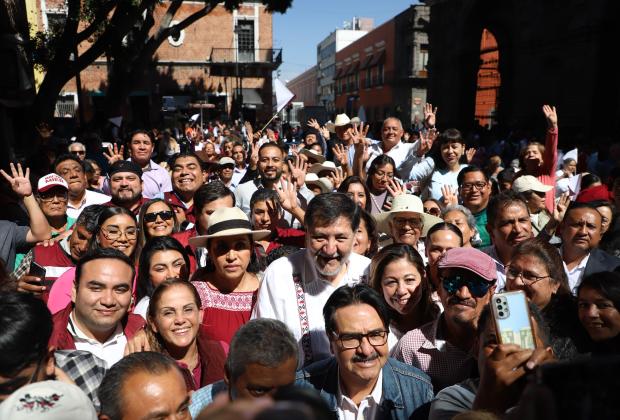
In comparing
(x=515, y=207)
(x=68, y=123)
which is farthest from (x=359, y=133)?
(x=68, y=123)

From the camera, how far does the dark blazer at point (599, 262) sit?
3.45 m

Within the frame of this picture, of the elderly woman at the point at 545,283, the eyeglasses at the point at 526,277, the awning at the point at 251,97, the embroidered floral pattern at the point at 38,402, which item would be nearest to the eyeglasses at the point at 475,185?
the elderly woman at the point at 545,283

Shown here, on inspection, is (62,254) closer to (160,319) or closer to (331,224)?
(160,319)

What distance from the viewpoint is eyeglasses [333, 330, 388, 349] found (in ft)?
7.45

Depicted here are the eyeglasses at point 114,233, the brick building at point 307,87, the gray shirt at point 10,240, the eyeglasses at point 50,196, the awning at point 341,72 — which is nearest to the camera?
the eyeglasses at point 114,233

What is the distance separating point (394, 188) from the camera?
495 centimetres

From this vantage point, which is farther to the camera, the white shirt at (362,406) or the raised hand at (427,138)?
the raised hand at (427,138)

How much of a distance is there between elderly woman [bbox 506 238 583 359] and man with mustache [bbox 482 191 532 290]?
21.0 inches

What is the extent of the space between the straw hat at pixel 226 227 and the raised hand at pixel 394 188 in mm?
1812

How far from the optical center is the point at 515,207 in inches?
142

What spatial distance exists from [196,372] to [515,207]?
2.50 meters

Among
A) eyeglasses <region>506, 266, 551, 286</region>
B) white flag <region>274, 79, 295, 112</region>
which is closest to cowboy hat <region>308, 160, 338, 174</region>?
eyeglasses <region>506, 266, 551, 286</region>

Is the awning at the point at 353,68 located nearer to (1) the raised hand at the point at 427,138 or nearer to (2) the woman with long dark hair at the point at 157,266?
(1) the raised hand at the point at 427,138

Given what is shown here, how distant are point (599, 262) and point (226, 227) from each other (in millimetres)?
2654
